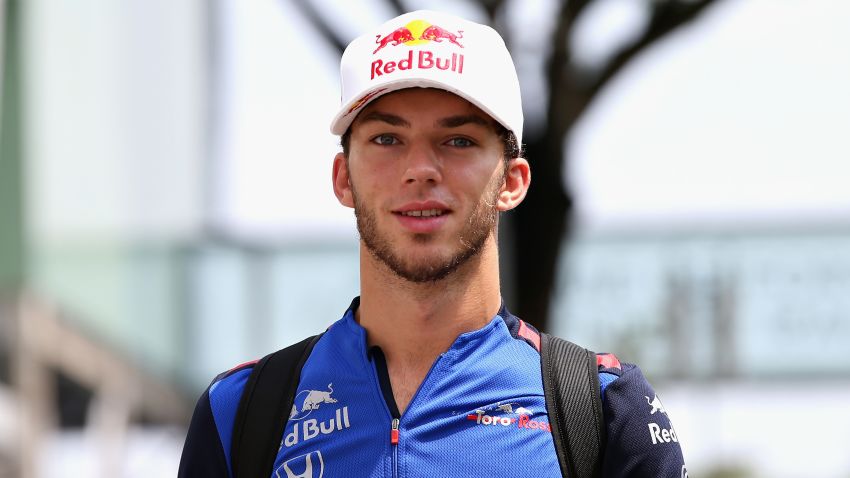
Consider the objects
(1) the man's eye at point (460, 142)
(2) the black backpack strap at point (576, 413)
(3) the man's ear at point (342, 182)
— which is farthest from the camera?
(3) the man's ear at point (342, 182)

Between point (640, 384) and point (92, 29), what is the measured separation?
9.78 metres

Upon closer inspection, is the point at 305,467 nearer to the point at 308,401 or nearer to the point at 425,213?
the point at 308,401

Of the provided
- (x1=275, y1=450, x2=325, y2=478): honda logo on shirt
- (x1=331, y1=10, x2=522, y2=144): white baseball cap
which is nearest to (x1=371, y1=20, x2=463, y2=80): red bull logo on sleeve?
(x1=331, y1=10, x2=522, y2=144): white baseball cap

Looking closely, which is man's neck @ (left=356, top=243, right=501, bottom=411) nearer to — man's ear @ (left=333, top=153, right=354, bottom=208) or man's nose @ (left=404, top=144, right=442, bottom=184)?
man's ear @ (left=333, top=153, right=354, bottom=208)

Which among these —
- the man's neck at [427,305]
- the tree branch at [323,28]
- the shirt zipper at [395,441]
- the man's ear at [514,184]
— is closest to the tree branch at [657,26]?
the tree branch at [323,28]

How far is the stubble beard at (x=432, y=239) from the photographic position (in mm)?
3527

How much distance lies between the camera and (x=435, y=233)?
350 cm

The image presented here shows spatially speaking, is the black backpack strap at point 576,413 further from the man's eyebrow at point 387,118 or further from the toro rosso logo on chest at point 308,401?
the man's eyebrow at point 387,118

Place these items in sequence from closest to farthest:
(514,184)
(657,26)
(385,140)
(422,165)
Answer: (422,165) → (385,140) → (514,184) → (657,26)

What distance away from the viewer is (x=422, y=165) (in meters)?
3.47

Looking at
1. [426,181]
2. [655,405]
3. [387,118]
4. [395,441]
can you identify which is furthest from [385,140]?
[655,405]

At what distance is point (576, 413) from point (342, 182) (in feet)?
2.62

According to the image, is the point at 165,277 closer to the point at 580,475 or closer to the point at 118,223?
the point at 118,223

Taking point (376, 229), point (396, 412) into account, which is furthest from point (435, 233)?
point (396, 412)
